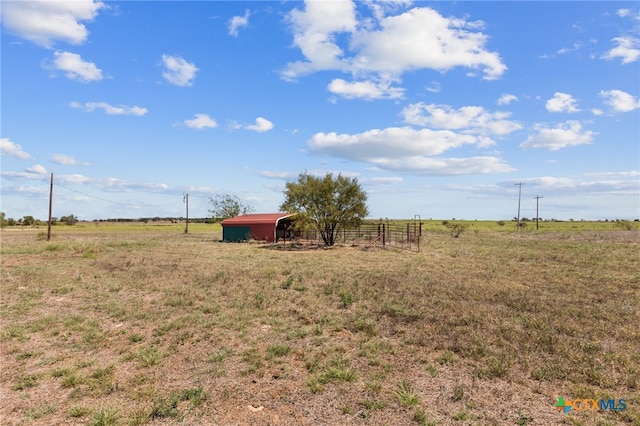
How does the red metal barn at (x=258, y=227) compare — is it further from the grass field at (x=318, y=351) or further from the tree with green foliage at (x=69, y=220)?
the tree with green foliage at (x=69, y=220)

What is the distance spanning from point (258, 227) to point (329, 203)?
11.8 metres

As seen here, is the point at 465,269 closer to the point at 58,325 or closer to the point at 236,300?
the point at 236,300

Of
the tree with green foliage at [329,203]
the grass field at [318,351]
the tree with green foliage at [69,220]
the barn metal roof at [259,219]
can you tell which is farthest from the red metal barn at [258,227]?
the tree with green foliage at [69,220]

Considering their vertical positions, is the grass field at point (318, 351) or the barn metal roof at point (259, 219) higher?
the barn metal roof at point (259, 219)

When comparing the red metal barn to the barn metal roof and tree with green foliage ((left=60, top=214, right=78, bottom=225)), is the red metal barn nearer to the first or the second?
the barn metal roof

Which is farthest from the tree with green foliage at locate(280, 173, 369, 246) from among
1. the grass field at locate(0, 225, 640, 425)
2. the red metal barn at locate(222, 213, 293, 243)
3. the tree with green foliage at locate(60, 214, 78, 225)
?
the tree with green foliage at locate(60, 214, 78, 225)

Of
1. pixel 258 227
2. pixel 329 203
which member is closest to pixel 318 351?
pixel 329 203

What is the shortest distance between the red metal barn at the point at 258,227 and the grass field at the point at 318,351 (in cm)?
2820

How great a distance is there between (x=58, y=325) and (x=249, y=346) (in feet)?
20.5

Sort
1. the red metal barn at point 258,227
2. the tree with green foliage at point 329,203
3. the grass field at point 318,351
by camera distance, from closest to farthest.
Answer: the grass field at point 318,351 < the tree with green foliage at point 329,203 < the red metal barn at point 258,227

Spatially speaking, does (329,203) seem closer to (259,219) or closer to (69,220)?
(259,219)

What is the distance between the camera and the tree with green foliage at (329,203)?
123ft

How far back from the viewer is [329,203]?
37.5 metres

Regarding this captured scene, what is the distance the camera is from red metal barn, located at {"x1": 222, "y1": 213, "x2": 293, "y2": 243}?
4416cm
